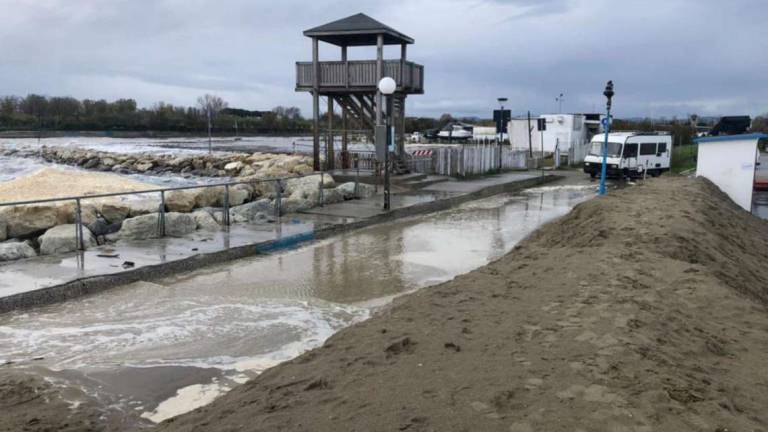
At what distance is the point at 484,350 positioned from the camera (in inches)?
208

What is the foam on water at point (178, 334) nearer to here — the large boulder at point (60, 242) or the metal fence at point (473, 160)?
the large boulder at point (60, 242)

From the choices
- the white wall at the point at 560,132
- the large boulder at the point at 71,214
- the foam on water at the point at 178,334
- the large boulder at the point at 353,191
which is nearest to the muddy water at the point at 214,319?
the foam on water at the point at 178,334

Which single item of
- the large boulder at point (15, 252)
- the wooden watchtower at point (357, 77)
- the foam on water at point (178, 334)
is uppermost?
the wooden watchtower at point (357, 77)

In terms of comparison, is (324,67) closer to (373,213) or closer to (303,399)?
(373,213)

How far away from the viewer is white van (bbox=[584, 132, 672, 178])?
3191cm

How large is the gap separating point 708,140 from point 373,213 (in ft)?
39.8

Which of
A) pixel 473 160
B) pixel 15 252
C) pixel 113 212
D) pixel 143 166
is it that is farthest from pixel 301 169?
pixel 15 252

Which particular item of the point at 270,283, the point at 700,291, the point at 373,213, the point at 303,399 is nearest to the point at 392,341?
the point at 303,399

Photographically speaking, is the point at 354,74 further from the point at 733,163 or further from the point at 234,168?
the point at 234,168

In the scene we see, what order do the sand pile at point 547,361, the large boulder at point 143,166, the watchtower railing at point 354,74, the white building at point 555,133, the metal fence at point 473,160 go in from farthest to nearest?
the white building at point 555,133 < the large boulder at point 143,166 < the metal fence at point 473,160 < the watchtower railing at point 354,74 < the sand pile at point 547,361

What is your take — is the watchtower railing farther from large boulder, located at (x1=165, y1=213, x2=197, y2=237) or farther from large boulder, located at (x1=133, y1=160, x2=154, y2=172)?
large boulder, located at (x1=133, y1=160, x2=154, y2=172)

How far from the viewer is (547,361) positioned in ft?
15.9

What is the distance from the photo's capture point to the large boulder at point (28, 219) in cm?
1354

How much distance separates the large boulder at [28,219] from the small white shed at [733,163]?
19.6 metres
